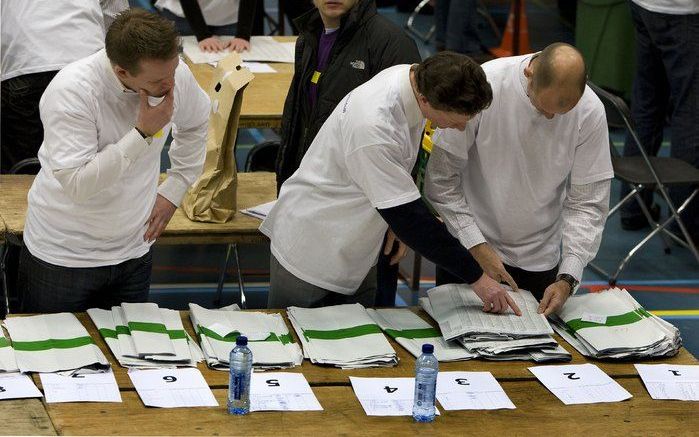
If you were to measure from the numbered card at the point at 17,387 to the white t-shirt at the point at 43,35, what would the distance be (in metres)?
2.27

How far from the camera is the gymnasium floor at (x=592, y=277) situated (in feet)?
19.3

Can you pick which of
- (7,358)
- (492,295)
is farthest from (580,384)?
(7,358)

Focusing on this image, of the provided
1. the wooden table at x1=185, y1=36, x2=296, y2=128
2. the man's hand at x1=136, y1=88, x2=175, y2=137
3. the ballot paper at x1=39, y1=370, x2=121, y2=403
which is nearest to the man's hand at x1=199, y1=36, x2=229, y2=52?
the wooden table at x1=185, y1=36, x2=296, y2=128

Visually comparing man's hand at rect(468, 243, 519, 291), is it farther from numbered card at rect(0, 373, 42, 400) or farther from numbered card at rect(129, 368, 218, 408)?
numbered card at rect(0, 373, 42, 400)

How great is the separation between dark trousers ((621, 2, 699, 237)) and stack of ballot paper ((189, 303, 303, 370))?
3.56m

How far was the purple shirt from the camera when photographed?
4.43 metres

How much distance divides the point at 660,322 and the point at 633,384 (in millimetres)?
388

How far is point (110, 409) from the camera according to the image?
10.1ft

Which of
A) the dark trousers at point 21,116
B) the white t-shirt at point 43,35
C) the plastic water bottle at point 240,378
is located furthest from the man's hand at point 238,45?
the plastic water bottle at point 240,378

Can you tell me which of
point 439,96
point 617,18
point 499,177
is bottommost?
point 617,18

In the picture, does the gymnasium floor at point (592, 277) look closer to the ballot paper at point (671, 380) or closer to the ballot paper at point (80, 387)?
the ballot paper at point (671, 380)

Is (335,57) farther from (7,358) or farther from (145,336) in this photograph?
(7,358)

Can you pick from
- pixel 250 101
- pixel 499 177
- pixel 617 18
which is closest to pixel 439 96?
pixel 499 177

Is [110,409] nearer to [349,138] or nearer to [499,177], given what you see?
[349,138]
